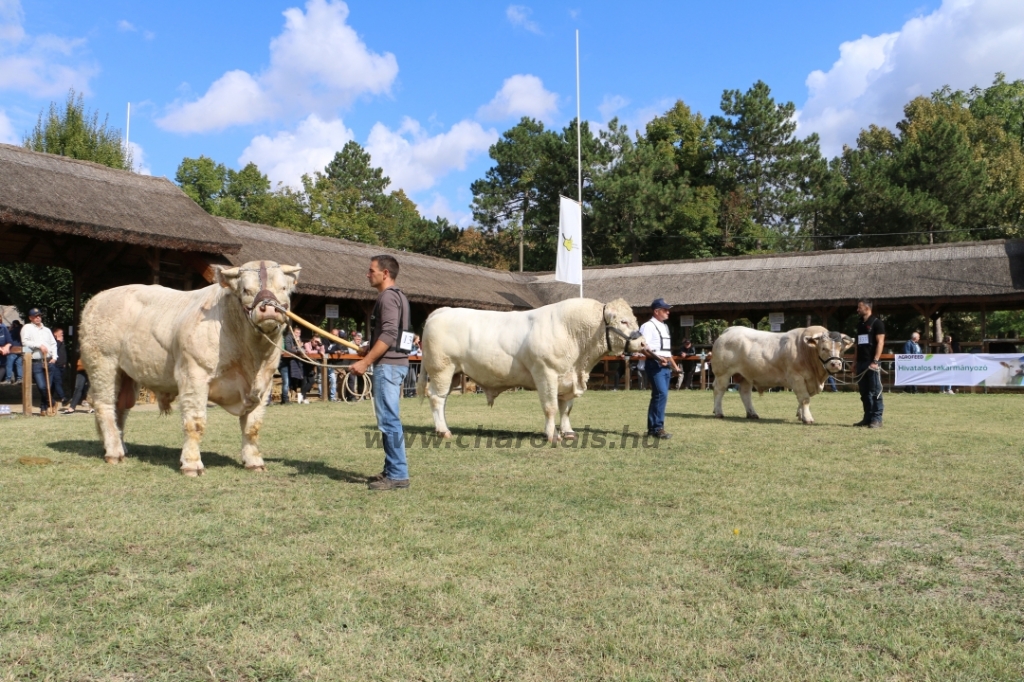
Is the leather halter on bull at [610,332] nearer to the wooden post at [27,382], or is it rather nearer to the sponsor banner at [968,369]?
the wooden post at [27,382]

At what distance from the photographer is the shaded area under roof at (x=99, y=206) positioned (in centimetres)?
1333

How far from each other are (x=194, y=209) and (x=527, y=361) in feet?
38.9

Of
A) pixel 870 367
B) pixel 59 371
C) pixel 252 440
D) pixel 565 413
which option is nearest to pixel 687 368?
pixel 870 367

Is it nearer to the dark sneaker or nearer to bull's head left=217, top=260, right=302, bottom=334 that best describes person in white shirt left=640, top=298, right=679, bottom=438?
the dark sneaker

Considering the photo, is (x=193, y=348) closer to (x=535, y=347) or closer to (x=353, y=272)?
(x=535, y=347)

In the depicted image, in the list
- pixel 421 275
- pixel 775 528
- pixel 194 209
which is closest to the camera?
pixel 775 528

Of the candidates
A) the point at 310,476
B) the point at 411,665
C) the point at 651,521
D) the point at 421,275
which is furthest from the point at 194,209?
the point at 411,665

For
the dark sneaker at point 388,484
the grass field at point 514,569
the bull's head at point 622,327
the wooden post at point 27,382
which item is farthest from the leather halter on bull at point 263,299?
the wooden post at point 27,382

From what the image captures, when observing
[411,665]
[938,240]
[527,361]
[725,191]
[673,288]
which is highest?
[725,191]

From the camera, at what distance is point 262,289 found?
6.10 m

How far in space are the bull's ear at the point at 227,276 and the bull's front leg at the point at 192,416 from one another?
2.65 feet

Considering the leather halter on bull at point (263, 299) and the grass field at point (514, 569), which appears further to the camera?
the leather halter on bull at point (263, 299)

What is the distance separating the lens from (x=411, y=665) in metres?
2.77

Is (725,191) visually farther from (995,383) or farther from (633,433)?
(633,433)
